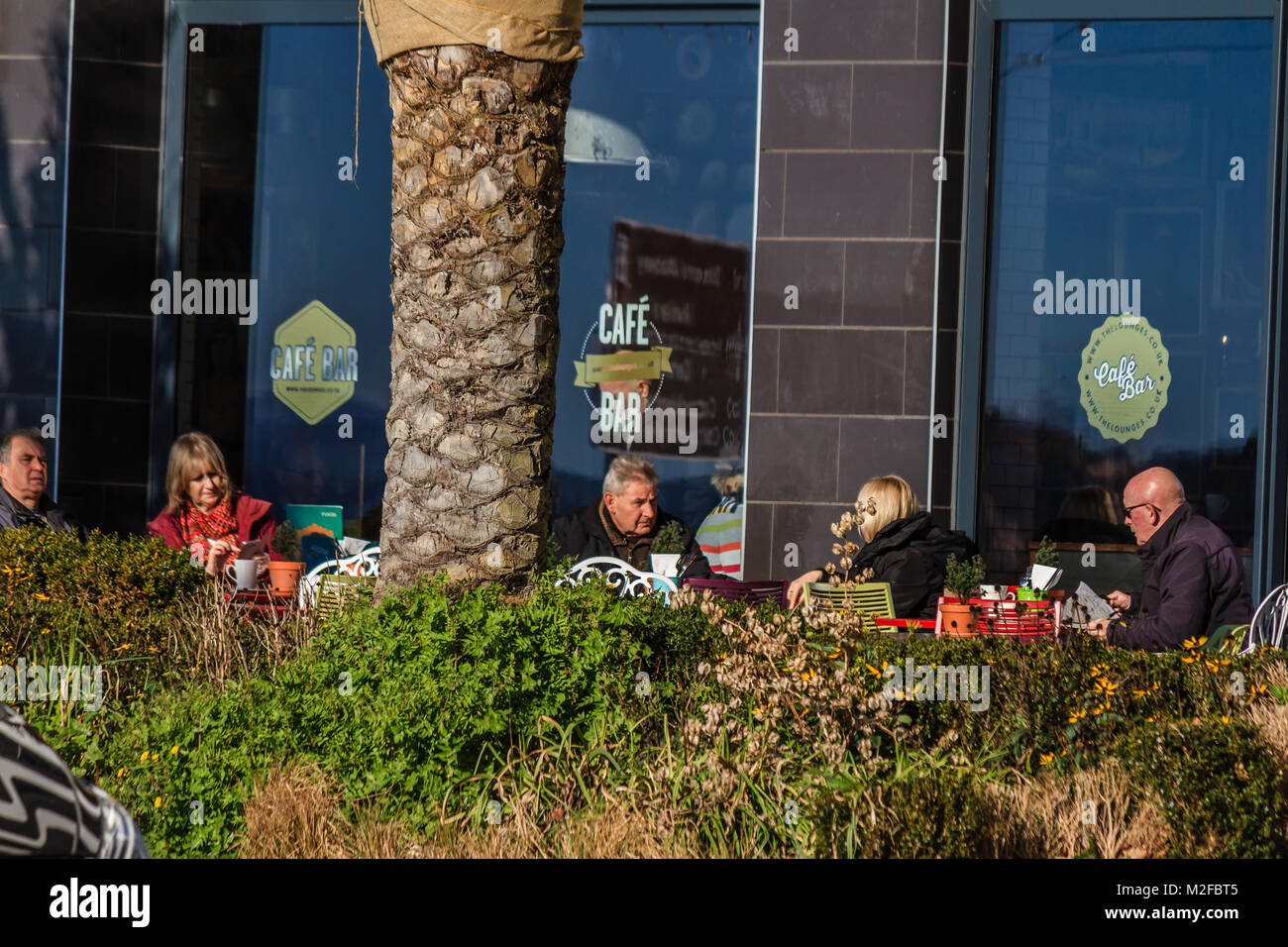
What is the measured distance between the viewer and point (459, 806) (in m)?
3.96

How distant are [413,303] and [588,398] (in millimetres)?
4860

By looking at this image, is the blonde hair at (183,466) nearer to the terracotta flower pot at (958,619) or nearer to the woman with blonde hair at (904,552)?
the woman with blonde hair at (904,552)

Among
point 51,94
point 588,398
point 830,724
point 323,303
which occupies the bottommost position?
point 830,724

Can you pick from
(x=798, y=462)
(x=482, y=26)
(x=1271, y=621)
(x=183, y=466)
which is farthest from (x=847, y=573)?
(x=183, y=466)

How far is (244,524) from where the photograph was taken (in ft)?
26.7

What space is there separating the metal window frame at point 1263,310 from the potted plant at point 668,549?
2.16 meters

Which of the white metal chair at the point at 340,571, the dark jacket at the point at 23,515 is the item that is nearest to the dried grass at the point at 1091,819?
the white metal chair at the point at 340,571

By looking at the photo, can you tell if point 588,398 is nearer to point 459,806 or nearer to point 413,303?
point 413,303

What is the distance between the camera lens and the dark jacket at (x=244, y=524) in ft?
25.7

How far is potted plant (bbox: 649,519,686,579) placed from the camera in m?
7.82
